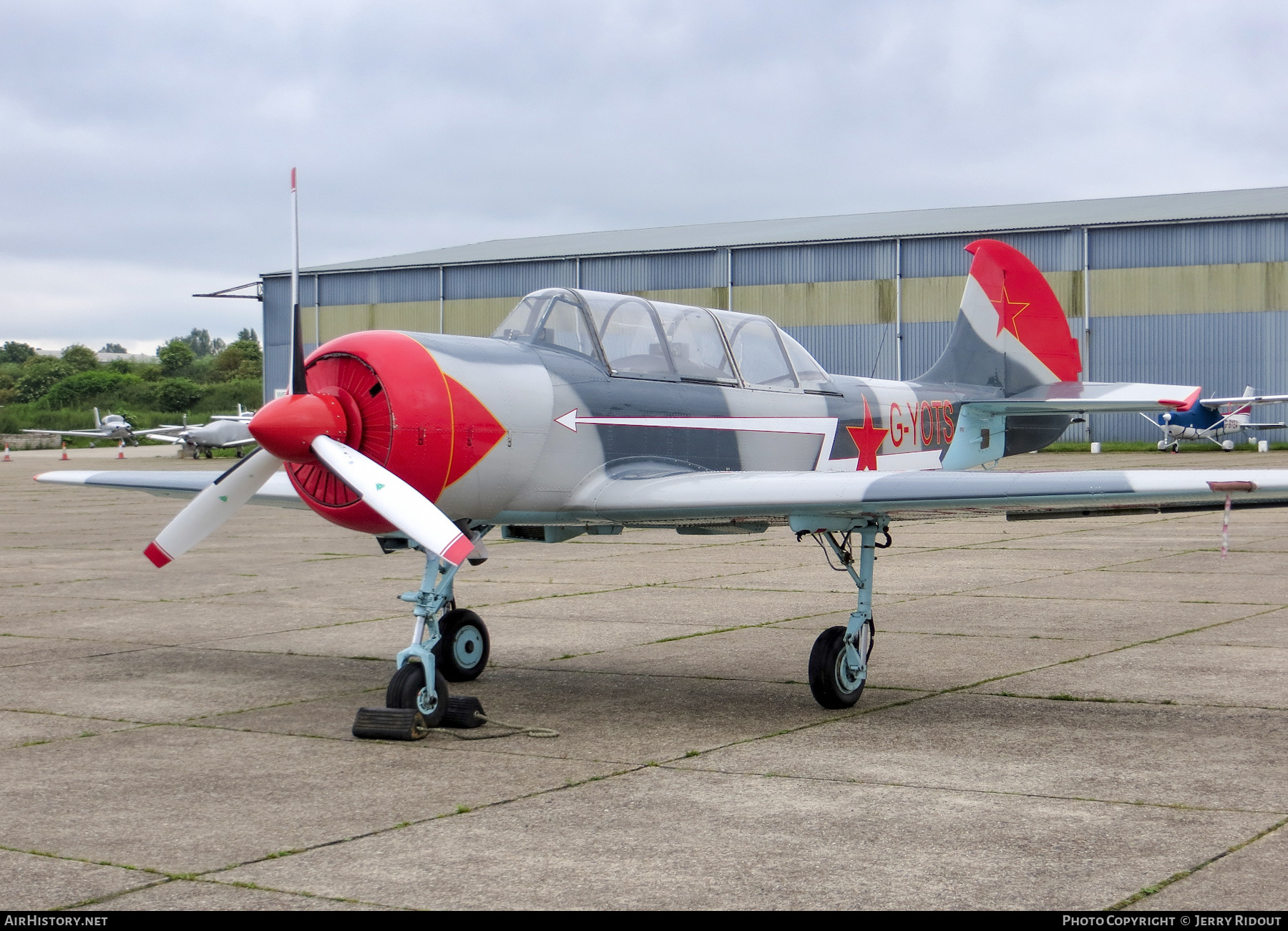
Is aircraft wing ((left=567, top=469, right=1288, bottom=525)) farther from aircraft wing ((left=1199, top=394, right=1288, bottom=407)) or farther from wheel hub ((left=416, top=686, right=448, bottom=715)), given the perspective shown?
aircraft wing ((left=1199, top=394, right=1288, bottom=407))

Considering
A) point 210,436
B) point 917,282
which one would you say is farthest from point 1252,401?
point 210,436

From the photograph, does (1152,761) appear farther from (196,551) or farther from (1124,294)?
(1124,294)

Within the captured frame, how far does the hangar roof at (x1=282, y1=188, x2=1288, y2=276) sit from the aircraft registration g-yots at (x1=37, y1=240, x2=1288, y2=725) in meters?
39.1

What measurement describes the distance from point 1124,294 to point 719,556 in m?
33.8

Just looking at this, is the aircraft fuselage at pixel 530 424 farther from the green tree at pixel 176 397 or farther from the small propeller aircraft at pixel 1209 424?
the green tree at pixel 176 397

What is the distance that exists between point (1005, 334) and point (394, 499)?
24.1ft

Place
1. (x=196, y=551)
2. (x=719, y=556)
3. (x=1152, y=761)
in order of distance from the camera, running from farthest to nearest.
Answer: (x=196, y=551), (x=719, y=556), (x=1152, y=761)

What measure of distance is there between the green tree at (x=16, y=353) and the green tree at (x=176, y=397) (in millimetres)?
64335

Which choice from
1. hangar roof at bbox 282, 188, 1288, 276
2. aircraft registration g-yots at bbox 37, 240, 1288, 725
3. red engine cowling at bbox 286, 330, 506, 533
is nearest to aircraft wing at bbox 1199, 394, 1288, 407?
hangar roof at bbox 282, 188, 1288, 276

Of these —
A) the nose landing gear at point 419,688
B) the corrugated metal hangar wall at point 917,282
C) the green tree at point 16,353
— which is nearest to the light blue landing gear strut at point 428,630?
the nose landing gear at point 419,688

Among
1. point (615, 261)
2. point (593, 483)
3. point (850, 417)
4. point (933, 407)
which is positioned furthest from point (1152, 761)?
point (615, 261)

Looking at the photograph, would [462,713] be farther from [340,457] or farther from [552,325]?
[552,325]

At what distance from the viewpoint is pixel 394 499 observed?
6371mm

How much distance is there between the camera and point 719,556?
16.2 m
